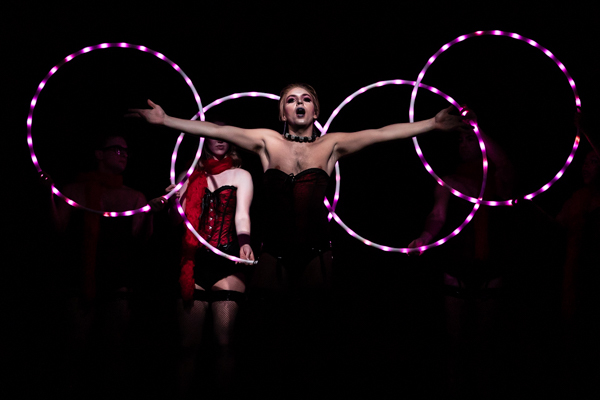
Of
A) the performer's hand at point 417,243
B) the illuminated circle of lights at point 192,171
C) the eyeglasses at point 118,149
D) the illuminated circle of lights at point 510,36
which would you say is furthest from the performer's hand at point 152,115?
the performer's hand at point 417,243

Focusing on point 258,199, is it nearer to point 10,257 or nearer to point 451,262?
point 451,262

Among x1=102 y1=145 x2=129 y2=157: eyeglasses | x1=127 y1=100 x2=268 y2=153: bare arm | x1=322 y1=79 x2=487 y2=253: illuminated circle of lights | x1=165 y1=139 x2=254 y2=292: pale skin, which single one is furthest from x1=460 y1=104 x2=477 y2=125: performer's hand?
x1=102 y1=145 x2=129 y2=157: eyeglasses

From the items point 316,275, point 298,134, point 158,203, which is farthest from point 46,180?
point 316,275

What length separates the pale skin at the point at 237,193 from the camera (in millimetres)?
4320

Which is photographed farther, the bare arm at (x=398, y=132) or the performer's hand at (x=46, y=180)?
the performer's hand at (x=46, y=180)

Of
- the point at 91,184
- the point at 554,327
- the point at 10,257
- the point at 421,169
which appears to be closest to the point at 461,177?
the point at 421,169

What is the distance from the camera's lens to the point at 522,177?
4.98 m

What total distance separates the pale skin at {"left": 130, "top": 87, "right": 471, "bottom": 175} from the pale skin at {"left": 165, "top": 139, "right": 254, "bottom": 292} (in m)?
0.49

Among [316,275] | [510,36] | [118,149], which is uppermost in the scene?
[510,36]

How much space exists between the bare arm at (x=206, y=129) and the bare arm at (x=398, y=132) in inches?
22.8

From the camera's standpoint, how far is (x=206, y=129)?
3.93m

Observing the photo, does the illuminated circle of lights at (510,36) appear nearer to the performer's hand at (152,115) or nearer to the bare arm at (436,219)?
the bare arm at (436,219)

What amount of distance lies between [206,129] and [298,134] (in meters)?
0.65

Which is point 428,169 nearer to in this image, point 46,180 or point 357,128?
point 357,128
